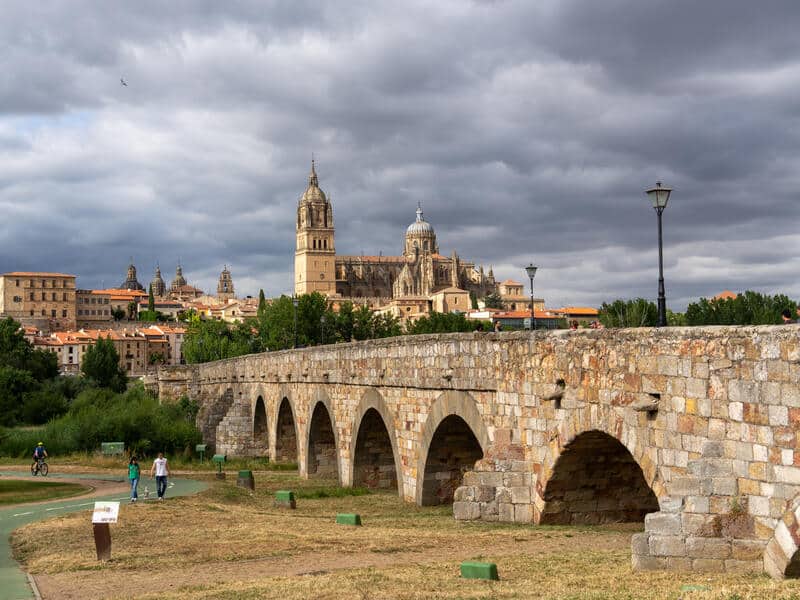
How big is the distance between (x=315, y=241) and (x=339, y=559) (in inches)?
7035

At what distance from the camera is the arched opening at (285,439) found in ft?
124

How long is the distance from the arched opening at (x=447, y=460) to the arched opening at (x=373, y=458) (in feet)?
18.0

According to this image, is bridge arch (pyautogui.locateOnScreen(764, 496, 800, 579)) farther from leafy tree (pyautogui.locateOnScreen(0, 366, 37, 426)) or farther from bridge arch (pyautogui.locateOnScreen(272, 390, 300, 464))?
leafy tree (pyautogui.locateOnScreen(0, 366, 37, 426))

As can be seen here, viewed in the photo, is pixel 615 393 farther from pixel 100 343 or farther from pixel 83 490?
pixel 100 343

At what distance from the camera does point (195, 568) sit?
13.1 metres

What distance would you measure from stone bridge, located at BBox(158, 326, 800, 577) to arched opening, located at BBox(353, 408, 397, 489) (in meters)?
0.03

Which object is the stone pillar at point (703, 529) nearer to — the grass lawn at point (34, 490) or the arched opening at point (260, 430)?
the grass lawn at point (34, 490)

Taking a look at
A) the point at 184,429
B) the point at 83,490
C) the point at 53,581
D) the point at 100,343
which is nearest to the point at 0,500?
the point at 83,490

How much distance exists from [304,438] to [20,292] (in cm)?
15553

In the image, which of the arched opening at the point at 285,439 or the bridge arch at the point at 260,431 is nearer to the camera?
the arched opening at the point at 285,439

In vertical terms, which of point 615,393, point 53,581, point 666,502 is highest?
point 615,393

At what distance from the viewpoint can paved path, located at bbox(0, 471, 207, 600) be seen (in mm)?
12672

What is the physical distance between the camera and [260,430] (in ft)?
139

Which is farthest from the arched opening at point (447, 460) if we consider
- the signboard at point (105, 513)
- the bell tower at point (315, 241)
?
the bell tower at point (315, 241)
